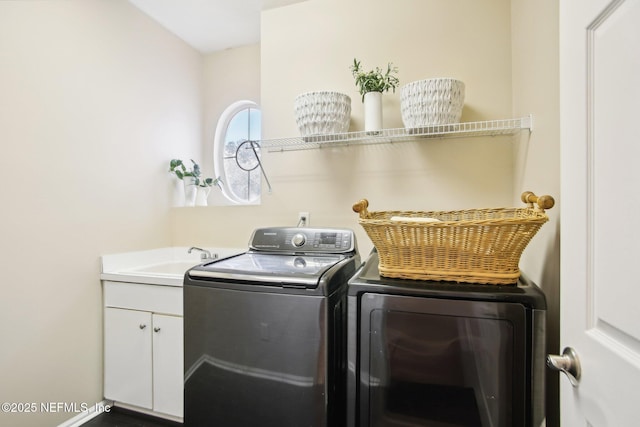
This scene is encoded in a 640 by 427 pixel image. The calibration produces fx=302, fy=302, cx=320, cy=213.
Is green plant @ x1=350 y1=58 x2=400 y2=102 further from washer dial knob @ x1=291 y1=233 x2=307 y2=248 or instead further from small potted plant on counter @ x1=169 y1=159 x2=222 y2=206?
small potted plant on counter @ x1=169 y1=159 x2=222 y2=206

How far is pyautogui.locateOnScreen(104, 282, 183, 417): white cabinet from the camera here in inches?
67.9

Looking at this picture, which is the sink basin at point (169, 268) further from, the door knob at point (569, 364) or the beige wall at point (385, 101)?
the door knob at point (569, 364)

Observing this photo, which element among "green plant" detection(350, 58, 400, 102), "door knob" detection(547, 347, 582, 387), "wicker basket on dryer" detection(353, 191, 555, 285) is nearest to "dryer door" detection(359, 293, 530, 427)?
"wicker basket on dryer" detection(353, 191, 555, 285)

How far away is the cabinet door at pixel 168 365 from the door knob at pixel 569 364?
5.62 ft

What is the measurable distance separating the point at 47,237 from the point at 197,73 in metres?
1.85

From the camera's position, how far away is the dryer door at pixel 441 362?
0.87 meters

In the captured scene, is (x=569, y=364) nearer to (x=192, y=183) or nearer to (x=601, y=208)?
(x=601, y=208)

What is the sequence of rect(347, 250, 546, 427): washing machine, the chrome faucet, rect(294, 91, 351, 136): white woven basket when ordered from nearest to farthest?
rect(347, 250, 546, 427): washing machine < rect(294, 91, 351, 136): white woven basket < the chrome faucet

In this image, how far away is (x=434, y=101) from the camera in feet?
4.81

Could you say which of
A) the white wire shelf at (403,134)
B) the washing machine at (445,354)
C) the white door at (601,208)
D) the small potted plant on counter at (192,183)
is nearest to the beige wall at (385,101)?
the white wire shelf at (403,134)

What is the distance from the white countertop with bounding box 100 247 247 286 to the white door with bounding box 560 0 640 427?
172cm

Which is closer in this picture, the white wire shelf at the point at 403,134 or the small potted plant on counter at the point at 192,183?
the white wire shelf at the point at 403,134

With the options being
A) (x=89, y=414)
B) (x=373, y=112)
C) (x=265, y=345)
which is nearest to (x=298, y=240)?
(x=265, y=345)

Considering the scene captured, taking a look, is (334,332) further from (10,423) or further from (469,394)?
(10,423)
